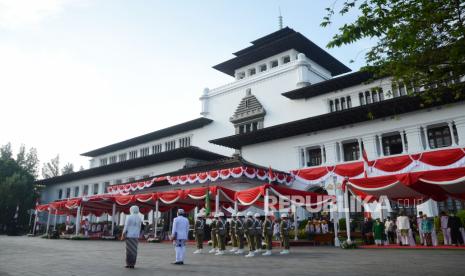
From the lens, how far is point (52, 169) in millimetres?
77625

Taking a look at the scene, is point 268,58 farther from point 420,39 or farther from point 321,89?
point 420,39

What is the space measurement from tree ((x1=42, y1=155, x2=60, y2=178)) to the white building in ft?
117

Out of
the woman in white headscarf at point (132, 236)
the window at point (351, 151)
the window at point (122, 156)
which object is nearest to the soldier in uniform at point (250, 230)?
the woman in white headscarf at point (132, 236)

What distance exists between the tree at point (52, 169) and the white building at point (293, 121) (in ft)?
117

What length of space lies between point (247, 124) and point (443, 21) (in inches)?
964

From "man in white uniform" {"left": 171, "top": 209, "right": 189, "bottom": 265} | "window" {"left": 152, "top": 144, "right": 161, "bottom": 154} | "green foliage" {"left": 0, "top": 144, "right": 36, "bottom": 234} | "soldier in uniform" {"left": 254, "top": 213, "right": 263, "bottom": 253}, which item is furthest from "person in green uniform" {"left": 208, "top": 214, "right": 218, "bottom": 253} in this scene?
"green foliage" {"left": 0, "top": 144, "right": 36, "bottom": 234}

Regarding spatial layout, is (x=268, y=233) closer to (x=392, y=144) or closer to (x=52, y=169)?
(x=392, y=144)

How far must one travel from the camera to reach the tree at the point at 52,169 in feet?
252

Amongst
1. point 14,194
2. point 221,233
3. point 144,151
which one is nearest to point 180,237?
point 221,233

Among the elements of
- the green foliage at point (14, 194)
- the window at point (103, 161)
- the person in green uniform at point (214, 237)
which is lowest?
the person in green uniform at point (214, 237)

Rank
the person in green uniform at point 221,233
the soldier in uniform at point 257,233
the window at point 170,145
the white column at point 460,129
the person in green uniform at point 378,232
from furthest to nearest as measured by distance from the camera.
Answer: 1. the window at point 170,145
2. the white column at point 460,129
3. the person in green uniform at point 378,232
4. the person in green uniform at point 221,233
5. the soldier in uniform at point 257,233

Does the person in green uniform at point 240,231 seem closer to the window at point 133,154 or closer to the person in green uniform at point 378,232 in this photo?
the person in green uniform at point 378,232

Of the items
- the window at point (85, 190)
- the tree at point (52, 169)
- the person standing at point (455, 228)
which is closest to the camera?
the person standing at point (455, 228)

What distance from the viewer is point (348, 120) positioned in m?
24.2
